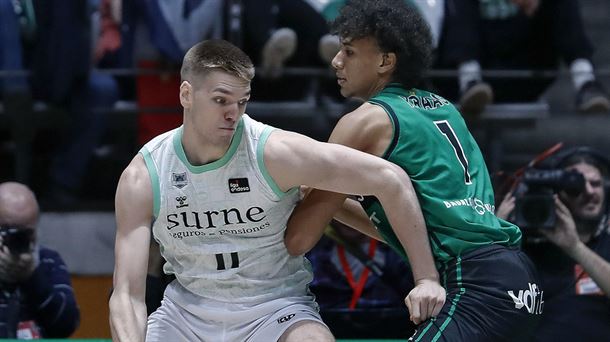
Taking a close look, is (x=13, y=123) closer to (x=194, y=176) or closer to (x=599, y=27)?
(x=194, y=176)

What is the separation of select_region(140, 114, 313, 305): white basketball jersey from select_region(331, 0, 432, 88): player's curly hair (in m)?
0.44

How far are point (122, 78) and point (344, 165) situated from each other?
288cm

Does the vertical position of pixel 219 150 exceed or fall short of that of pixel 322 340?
it exceeds it

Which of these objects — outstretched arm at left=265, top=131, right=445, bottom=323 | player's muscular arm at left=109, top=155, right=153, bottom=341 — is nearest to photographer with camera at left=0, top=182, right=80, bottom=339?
player's muscular arm at left=109, top=155, right=153, bottom=341

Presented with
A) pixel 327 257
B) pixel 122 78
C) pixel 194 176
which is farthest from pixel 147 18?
pixel 194 176

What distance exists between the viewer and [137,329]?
11.4 feet

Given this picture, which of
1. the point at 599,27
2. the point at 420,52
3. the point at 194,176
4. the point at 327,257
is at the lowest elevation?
the point at 327,257

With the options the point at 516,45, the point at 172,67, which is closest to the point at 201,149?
the point at 172,67

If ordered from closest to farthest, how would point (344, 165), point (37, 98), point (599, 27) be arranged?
1. point (344, 165)
2. point (37, 98)
3. point (599, 27)

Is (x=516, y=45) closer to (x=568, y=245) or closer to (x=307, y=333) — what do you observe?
(x=568, y=245)

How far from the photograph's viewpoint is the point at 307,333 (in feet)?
11.7

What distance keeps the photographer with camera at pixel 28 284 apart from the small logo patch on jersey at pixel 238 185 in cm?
161

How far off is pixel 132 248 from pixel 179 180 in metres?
0.26

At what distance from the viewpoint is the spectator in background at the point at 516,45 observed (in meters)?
5.95
